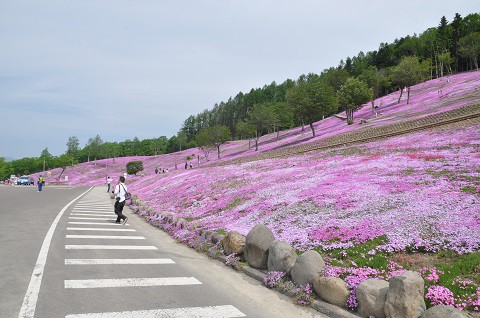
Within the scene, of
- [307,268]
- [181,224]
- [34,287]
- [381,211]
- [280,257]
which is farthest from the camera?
[181,224]

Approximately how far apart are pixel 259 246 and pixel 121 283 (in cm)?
344

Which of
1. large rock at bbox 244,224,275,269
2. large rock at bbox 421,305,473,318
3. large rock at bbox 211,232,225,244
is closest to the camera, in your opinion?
large rock at bbox 421,305,473,318

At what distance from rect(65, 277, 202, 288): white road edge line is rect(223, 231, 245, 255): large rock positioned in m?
1.81

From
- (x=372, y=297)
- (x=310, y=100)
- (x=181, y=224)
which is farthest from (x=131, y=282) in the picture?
(x=310, y=100)

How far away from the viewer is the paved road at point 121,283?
525cm

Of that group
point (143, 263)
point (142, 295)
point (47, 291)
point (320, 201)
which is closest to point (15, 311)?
point (47, 291)

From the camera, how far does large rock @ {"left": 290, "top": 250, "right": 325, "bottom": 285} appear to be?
20.4ft

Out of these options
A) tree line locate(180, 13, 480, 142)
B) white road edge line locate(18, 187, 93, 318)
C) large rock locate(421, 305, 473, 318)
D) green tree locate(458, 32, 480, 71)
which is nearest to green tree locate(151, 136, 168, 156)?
tree line locate(180, 13, 480, 142)

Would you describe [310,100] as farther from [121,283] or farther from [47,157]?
[47,157]

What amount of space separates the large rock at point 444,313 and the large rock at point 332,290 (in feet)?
4.52

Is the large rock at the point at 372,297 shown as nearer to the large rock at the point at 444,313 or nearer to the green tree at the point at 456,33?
the large rock at the point at 444,313

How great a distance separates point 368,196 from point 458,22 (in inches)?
4355

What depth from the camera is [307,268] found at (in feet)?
20.7

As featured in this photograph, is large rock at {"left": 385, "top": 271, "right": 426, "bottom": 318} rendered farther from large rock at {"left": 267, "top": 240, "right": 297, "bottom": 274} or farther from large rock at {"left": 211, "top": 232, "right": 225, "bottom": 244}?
large rock at {"left": 211, "top": 232, "right": 225, "bottom": 244}
